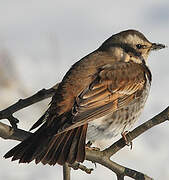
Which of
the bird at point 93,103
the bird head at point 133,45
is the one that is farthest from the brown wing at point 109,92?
the bird head at point 133,45

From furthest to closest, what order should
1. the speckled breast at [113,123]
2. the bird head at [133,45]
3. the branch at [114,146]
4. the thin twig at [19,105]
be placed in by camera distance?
1. the bird head at [133,45]
2. the speckled breast at [113,123]
3. the thin twig at [19,105]
4. the branch at [114,146]

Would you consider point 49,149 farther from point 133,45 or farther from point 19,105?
point 133,45

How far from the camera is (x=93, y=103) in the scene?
5.42m

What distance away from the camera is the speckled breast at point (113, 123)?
17.9 feet

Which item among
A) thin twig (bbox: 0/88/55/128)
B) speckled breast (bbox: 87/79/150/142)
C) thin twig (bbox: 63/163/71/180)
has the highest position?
thin twig (bbox: 0/88/55/128)

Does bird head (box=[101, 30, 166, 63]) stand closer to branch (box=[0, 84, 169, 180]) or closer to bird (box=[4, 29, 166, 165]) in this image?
A: bird (box=[4, 29, 166, 165])

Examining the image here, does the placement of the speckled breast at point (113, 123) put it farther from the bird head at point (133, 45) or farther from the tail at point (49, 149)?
the bird head at point (133, 45)

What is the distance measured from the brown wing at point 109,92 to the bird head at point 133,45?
0.16 meters

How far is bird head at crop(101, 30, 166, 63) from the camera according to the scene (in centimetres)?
618

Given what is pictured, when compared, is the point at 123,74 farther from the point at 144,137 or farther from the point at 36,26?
the point at 36,26

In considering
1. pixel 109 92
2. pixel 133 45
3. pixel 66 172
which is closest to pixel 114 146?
pixel 66 172

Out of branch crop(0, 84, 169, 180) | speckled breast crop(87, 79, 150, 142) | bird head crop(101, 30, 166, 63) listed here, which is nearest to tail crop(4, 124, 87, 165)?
branch crop(0, 84, 169, 180)

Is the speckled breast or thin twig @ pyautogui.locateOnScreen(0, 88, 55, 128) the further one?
the speckled breast

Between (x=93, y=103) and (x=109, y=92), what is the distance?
0.83 feet
